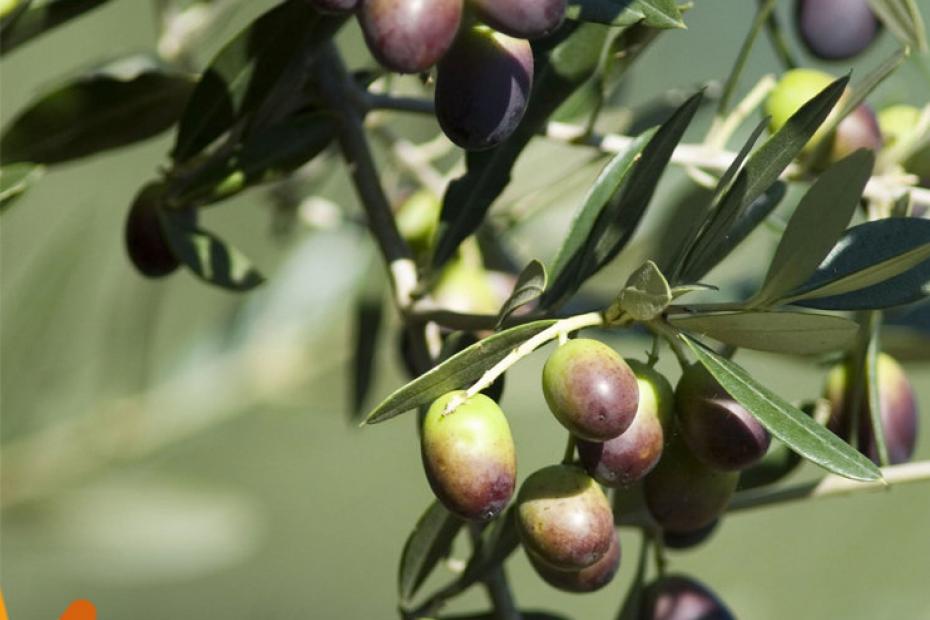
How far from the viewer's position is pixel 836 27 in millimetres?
850

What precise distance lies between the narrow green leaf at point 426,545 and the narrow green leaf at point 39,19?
28 cm

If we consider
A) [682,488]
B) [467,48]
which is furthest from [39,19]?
[682,488]

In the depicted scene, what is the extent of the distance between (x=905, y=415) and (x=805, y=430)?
0.23 m

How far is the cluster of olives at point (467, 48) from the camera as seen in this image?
0.52m

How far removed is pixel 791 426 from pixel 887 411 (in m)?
0.22

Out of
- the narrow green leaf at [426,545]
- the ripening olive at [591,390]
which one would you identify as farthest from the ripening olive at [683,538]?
the ripening olive at [591,390]

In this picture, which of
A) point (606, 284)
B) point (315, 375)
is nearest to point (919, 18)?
point (606, 284)

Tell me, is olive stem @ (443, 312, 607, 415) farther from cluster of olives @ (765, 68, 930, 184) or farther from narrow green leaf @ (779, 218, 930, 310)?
cluster of olives @ (765, 68, 930, 184)

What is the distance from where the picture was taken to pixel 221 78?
28.3 inches

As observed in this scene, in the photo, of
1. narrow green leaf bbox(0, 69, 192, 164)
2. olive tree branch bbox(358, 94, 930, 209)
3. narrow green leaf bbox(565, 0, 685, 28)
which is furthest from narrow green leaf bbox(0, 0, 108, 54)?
narrow green leaf bbox(565, 0, 685, 28)

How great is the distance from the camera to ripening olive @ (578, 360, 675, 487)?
590 millimetres

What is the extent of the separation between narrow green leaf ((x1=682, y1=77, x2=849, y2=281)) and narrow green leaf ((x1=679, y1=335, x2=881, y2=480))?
5 centimetres

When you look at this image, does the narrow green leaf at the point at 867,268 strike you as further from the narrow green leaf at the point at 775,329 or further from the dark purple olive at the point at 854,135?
the dark purple olive at the point at 854,135

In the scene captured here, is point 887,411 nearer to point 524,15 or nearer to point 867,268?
point 867,268
